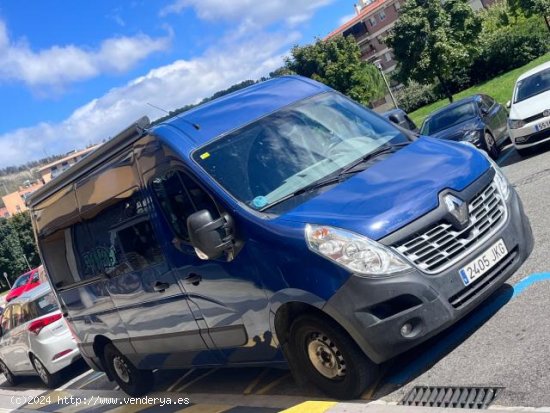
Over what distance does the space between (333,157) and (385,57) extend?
9332 centimetres

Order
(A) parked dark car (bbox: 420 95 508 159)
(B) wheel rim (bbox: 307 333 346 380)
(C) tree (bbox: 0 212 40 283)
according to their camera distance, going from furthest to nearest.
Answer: (C) tree (bbox: 0 212 40 283), (A) parked dark car (bbox: 420 95 508 159), (B) wheel rim (bbox: 307 333 346 380)

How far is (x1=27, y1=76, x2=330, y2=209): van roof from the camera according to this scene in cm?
581

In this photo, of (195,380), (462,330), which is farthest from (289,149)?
(195,380)

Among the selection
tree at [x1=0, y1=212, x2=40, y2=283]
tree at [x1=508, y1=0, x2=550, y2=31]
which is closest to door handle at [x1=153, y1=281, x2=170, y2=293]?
tree at [x1=508, y1=0, x2=550, y2=31]

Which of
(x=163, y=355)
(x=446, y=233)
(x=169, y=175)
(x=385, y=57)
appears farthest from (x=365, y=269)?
(x=385, y=57)

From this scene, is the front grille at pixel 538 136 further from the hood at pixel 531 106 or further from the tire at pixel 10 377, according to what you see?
the tire at pixel 10 377

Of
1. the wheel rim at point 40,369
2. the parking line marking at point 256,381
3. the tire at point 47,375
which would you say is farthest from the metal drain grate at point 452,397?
the wheel rim at point 40,369

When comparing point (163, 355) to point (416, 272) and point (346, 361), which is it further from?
point (416, 272)

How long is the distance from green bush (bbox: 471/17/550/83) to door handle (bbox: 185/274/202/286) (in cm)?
3745

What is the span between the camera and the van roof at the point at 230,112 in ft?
19.1

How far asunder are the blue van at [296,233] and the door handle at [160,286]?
0.03 meters

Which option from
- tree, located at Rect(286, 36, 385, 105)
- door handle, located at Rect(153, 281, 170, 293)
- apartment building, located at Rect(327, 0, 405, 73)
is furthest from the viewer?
apartment building, located at Rect(327, 0, 405, 73)

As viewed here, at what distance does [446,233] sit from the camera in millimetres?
4707

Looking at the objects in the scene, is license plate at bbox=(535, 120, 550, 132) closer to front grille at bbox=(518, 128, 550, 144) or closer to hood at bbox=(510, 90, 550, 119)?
front grille at bbox=(518, 128, 550, 144)
